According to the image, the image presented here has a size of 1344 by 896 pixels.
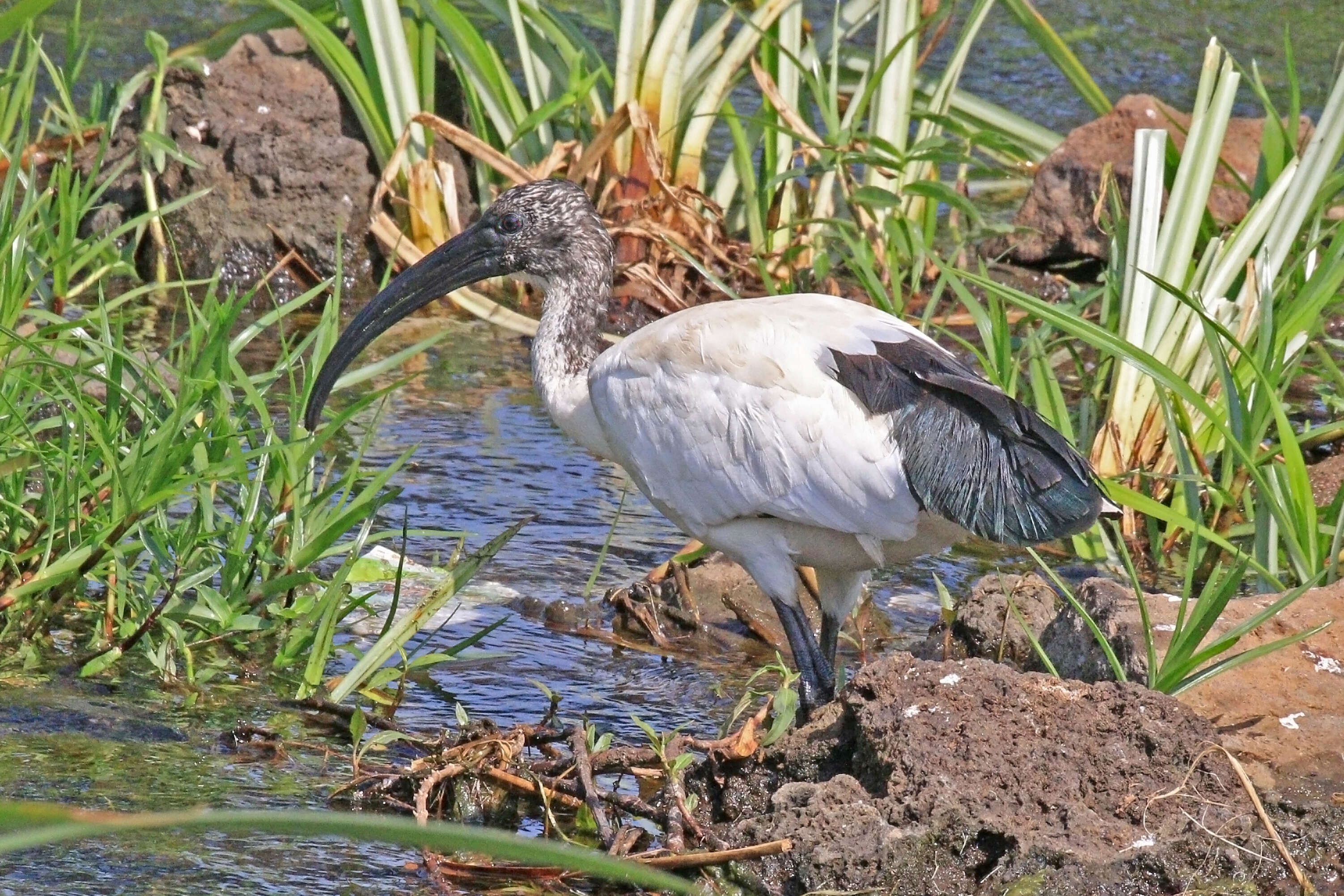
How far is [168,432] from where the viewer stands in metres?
3.58

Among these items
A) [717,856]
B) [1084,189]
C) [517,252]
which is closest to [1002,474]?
[717,856]

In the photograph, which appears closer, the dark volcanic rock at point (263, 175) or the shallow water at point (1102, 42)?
the dark volcanic rock at point (263, 175)

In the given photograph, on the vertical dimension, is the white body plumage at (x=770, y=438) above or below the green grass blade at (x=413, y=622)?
above

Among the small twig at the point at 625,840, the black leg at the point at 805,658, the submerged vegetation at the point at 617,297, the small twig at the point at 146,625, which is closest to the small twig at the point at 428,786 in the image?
the submerged vegetation at the point at 617,297

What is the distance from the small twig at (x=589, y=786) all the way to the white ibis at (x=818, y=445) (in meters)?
0.67

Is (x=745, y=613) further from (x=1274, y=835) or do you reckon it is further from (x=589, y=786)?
(x=1274, y=835)

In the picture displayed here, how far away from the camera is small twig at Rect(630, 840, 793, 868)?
9.94ft

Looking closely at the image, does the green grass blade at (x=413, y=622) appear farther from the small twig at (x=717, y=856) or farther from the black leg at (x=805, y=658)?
the small twig at (x=717, y=856)

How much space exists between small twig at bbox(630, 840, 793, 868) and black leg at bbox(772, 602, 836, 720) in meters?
0.81

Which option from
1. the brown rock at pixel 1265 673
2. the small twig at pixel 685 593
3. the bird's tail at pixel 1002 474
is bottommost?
the small twig at pixel 685 593

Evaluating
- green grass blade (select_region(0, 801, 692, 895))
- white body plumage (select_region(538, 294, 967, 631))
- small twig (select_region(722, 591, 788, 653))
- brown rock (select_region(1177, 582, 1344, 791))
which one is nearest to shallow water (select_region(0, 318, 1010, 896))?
small twig (select_region(722, 591, 788, 653))

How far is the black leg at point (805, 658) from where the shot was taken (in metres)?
3.87

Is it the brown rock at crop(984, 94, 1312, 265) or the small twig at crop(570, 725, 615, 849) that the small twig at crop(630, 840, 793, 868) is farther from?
the brown rock at crop(984, 94, 1312, 265)

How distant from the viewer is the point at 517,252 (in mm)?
4617
